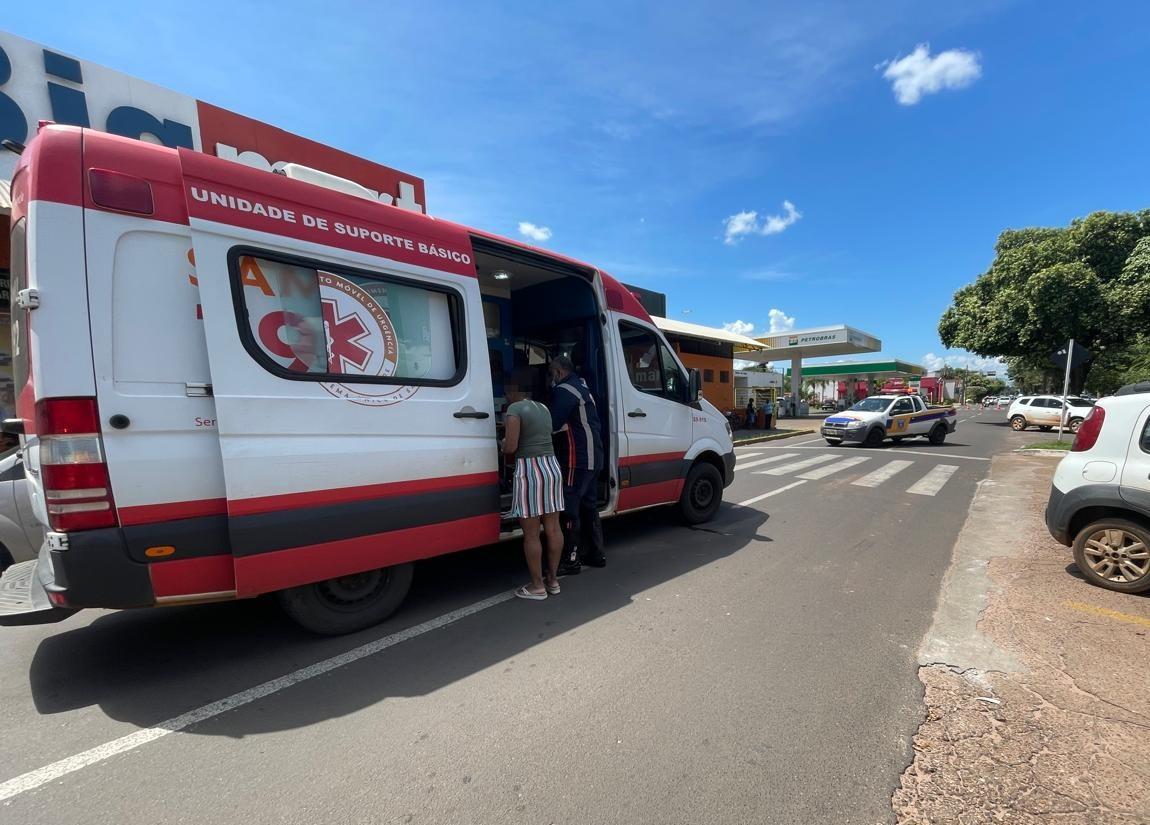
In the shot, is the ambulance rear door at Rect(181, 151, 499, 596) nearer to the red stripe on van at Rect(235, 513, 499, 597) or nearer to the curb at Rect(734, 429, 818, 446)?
the red stripe on van at Rect(235, 513, 499, 597)

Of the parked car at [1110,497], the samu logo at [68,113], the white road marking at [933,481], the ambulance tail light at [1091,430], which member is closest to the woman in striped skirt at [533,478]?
the parked car at [1110,497]

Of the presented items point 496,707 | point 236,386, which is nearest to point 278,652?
point 496,707

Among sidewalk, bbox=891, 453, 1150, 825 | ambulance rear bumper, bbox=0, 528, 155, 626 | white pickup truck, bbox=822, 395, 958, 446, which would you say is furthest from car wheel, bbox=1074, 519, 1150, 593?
white pickup truck, bbox=822, 395, 958, 446

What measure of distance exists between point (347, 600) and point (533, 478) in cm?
148

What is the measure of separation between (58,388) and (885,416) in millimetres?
18263

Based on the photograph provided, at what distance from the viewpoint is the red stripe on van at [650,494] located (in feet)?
16.7

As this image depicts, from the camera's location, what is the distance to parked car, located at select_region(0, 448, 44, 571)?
3.91 meters

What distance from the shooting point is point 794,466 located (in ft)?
38.0

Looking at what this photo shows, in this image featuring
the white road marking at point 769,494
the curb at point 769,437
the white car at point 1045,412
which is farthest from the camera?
the white car at point 1045,412

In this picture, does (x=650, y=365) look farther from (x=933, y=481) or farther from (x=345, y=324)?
(x=933, y=481)

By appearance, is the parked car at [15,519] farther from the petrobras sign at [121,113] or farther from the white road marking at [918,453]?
the white road marking at [918,453]

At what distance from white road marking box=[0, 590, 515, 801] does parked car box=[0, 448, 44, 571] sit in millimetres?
2615

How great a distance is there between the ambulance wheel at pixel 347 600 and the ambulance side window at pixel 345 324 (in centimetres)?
133

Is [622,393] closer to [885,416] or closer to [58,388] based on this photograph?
[58,388]
